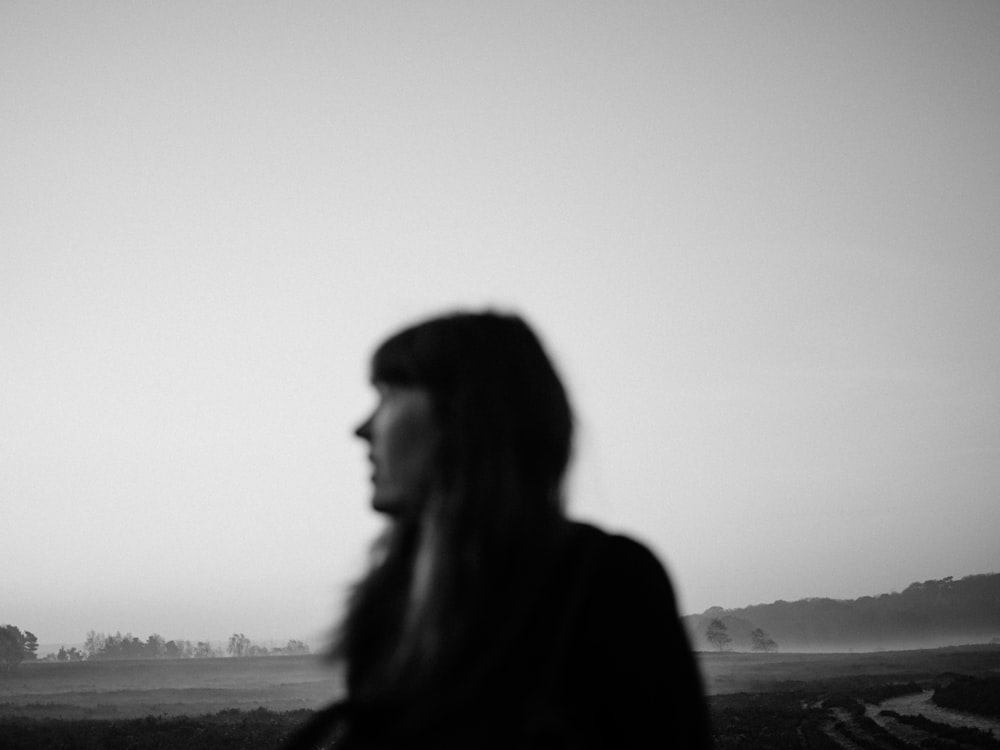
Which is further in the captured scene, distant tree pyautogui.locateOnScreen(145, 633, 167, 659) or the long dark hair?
distant tree pyautogui.locateOnScreen(145, 633, 167, 659)

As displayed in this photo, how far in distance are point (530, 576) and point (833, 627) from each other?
9291 inches

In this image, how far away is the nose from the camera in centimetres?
169

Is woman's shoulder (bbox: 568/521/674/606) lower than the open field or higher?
higher

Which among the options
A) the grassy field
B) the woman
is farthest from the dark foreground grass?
the woman

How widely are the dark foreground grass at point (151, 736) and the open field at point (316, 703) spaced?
0.10m

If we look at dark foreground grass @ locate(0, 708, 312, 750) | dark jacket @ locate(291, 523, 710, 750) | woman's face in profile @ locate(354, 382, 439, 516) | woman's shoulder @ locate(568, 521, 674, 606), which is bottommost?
dark foreground grass @ locate(0, 708, 312, 750)

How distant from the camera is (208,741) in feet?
106

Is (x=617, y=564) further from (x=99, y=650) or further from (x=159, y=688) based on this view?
Answer: (x=99, y=650)

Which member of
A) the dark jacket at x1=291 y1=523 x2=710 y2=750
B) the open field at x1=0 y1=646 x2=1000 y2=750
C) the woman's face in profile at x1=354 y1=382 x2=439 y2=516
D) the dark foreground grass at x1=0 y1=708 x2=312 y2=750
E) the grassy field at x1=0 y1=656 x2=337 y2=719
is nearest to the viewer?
the dark jacket at x1=291 y1=523 x2=710 y2=750

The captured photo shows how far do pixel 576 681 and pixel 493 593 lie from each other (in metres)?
0.23

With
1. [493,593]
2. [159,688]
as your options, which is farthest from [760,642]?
[493,593]

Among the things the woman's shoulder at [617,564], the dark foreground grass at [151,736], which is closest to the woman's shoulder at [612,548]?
the woman's shoulder at [617,564]

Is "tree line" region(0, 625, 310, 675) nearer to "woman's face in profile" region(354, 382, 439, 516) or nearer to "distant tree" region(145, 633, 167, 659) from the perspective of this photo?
"distant tree" region(145, 633, 167, 659)

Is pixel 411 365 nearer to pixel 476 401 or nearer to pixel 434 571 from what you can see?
pixel 476 401
